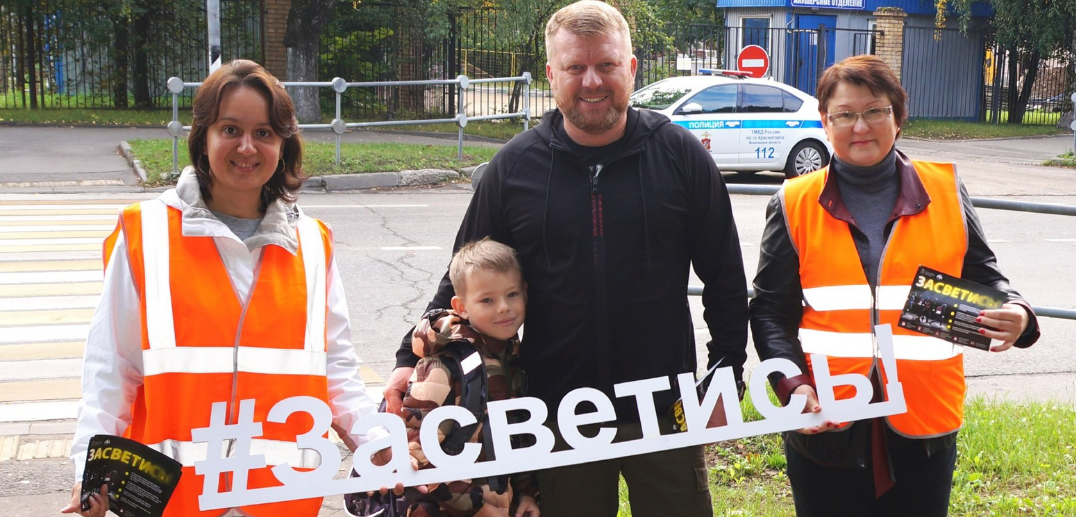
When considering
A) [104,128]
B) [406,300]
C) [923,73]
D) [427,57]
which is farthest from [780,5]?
[406,300]

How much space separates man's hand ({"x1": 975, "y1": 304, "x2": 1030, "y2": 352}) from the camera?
266 centimetres

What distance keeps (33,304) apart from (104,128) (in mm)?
12703

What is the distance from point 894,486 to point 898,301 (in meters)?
0.51

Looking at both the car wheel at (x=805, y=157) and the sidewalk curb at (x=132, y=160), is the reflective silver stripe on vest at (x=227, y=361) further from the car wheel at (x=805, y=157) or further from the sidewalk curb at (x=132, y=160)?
the car wheel at (x=805, y=157)

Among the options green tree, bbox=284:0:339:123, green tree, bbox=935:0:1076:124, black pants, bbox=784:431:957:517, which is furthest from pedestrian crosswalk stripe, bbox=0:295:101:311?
green tree, bbox=935:0:1076:124

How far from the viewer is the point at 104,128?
63.0 feet

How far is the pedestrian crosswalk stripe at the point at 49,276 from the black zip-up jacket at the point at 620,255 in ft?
20.4

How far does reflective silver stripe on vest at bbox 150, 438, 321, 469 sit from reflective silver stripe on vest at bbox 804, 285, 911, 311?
141 cm

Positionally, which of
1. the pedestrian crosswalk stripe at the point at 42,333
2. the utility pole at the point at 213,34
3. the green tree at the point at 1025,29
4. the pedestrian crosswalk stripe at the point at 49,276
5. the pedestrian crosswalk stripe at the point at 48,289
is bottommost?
the pedestrian crosswalk stripe at the point at 42,333

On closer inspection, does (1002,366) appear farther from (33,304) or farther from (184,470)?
(33,304)

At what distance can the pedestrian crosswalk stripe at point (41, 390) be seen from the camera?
5.76 metres

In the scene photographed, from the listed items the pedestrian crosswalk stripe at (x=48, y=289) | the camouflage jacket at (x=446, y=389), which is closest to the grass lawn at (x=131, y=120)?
the pedestrian crosswalk stripe at (x=48, y=289)

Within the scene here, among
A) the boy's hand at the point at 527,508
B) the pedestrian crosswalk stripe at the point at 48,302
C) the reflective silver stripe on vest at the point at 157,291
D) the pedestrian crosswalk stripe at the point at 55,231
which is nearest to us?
the reflective silver stripe on vest at the point at 157,291

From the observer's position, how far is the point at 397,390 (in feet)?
9.46
